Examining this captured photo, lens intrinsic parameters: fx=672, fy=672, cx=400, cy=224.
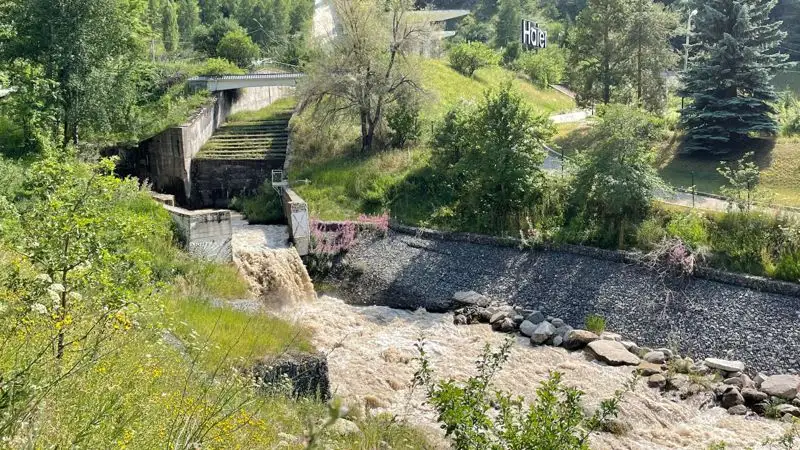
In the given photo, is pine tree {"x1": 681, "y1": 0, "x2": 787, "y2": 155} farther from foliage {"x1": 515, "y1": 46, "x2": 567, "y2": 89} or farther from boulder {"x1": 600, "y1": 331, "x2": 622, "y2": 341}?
foliage {"x1": 515, "y1": 46, "x2": 567, "y2": 89}

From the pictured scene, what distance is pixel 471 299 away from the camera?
16000 millimetres

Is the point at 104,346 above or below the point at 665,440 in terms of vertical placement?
above

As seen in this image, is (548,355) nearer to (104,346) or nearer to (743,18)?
(104,346)

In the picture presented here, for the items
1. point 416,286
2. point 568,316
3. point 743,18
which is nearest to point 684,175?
point 743,18

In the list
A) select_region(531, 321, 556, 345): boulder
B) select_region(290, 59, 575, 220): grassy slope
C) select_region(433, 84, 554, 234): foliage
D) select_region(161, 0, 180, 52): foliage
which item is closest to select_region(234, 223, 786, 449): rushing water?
select_region(531, 321, 556, 345): boulder

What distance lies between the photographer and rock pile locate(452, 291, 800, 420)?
38.0 feet

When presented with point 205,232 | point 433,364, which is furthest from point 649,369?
point 205,232

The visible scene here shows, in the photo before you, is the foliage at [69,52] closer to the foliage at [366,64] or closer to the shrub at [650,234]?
the foliage at [366,64]

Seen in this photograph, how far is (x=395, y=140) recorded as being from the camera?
77.0 feet

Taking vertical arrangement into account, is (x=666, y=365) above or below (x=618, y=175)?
below

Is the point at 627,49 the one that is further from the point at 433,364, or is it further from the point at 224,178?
the point at 433,364

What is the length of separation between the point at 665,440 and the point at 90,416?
9.22m

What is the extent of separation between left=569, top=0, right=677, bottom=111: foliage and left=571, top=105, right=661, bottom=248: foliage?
7999mm

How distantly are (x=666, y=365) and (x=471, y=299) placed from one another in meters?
4.70
